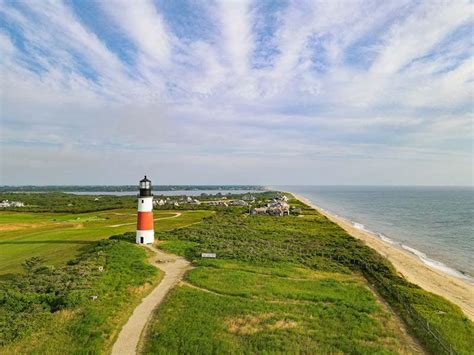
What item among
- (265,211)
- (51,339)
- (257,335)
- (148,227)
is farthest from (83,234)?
(265,211)

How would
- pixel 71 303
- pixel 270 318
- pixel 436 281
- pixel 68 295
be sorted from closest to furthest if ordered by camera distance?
pixel 270 318 < pixel 71 303 < pixel 68 295 < pixel 436 281

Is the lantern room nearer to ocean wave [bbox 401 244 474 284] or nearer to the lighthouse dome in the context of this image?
the lighthouse dome

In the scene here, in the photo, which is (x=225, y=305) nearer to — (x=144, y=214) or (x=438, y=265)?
(x=144, y=214)

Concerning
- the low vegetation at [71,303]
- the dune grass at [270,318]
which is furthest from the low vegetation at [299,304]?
the low vegetation at [71,303]

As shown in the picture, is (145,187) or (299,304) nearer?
(299,304)

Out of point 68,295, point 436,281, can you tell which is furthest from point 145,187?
point 436,281

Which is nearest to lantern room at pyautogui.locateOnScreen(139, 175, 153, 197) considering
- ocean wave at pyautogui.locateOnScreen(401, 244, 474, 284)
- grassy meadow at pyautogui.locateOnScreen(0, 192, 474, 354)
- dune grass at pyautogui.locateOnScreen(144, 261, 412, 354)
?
grassy meadow at pyautogui.locateOnScreen(0, 192, 474, 354)
